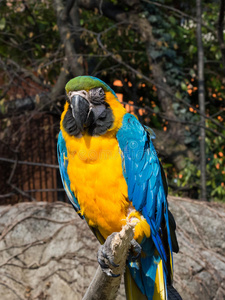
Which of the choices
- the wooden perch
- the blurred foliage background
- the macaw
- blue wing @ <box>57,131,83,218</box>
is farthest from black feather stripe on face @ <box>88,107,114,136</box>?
the blurred foliage background

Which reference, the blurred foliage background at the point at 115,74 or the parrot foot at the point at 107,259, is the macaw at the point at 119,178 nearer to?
the parrot foot at the point at 107,259

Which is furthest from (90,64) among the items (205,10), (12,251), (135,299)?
(135,299)

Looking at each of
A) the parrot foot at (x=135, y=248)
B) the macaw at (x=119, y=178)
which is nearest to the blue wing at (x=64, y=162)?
the macaw at (x=119, y=178)

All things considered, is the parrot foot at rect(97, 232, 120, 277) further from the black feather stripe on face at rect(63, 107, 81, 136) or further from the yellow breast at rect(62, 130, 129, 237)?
the black feather stripe on face at rect(63, 107, 81, 136)

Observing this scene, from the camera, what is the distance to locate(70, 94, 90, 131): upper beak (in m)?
Answer: 1.68

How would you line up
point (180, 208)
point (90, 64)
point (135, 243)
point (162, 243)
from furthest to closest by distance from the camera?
point (90, 64)
point (180, 208)
point (162, 243)
point (135, 243)

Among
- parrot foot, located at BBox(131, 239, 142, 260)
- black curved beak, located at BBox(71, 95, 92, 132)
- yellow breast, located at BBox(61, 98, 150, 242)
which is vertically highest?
black curved beak, located at BBox(71, 95, 92, 132)

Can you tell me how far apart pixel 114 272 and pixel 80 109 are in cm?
72

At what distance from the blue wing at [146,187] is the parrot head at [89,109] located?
0.29 ft

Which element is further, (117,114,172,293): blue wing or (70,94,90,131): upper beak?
(117,114,172,293): blue wing

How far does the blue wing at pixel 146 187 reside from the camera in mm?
1812

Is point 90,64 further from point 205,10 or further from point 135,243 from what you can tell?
point 135,243

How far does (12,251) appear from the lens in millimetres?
3119

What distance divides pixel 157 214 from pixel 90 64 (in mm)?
3257
